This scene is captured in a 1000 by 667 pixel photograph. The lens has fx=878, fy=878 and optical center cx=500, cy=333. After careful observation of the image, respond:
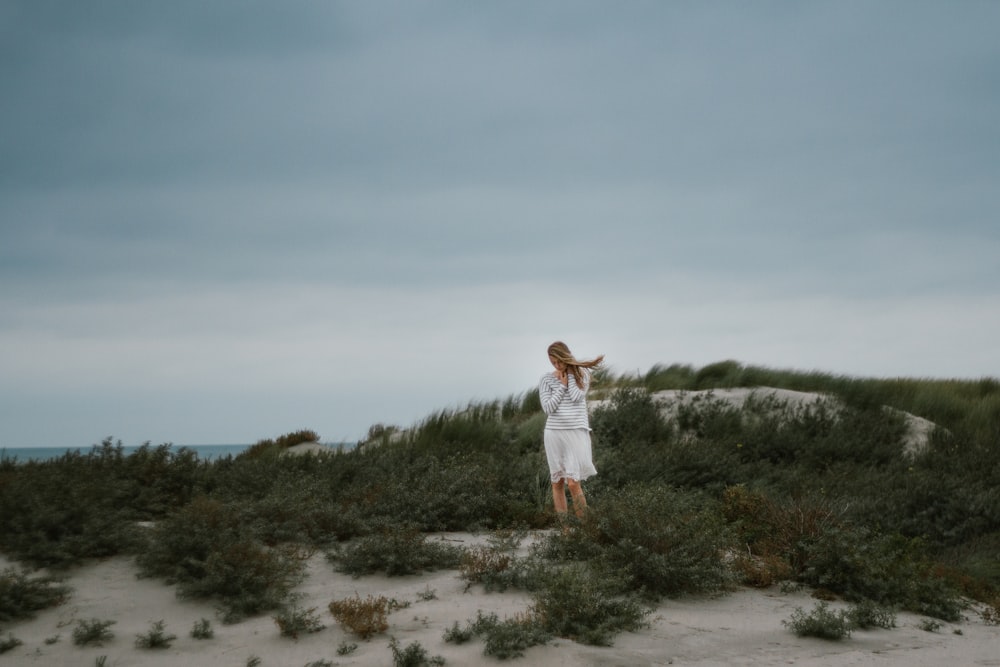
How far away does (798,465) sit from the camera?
15734 millimetres

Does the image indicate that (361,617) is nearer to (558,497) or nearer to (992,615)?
(558,497)

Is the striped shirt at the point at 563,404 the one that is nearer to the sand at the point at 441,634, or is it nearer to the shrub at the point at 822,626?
the sand at the point at 441,634

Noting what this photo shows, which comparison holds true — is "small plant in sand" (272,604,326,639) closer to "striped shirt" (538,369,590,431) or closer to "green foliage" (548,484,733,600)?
"green foliage" (548,484,733,600)

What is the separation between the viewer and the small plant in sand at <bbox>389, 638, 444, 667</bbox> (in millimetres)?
6488

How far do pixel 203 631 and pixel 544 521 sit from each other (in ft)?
15.9

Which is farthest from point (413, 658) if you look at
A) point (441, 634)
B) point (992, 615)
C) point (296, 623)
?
point (992, 615)

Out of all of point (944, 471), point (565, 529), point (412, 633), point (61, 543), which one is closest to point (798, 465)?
point (944, 471)

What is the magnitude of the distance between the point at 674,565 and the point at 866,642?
179 cm

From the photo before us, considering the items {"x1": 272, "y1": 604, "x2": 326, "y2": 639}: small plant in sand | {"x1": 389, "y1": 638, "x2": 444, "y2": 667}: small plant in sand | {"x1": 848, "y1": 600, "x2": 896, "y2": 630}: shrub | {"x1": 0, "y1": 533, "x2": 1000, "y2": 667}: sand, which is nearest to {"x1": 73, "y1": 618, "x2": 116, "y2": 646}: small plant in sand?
{"x1": 0, "y1": 533, "x2": 1000, "y2": 667}: sand

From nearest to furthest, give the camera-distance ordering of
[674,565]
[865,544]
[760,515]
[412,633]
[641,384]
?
[412,633]
[674,565]
[865,544]
[760,515]
[641,384]

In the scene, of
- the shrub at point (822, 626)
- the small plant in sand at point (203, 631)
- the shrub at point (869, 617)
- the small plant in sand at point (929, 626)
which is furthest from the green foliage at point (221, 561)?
the small plant in sand at point (929, 626)

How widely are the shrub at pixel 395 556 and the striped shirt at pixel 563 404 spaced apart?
213cm

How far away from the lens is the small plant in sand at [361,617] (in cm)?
719

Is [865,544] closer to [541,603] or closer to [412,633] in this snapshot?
[541,603]
